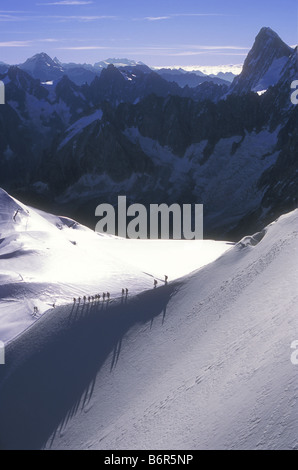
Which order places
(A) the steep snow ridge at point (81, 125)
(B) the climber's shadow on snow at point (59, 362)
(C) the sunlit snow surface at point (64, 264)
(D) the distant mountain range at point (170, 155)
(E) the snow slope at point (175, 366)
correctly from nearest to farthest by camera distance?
1. (E) the snow slope at point (175, 366)
2. (B) the climber's shadow on snow at point (59, 362)
3. (C) the sunlit snow surface at point (64, 264)
4. (D) the distant mountain range at point (170, 155)
5. (A) the steep snow ridge at point (81, 125)

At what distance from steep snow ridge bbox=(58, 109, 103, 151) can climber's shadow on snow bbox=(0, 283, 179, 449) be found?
145193 mm

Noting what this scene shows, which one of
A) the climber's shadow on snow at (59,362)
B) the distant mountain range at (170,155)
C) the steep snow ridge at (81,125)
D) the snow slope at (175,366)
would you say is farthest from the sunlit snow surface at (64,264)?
the steep snow ridge at (81,125)

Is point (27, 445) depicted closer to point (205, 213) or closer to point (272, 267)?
point (272, 267)

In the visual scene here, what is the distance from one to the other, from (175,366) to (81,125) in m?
158

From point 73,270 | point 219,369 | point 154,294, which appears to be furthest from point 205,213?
point 219,369

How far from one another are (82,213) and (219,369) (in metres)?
133

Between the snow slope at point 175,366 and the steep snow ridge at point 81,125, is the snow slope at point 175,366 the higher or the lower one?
the lower one

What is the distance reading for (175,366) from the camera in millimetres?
20609

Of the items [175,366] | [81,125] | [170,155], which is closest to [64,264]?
[175,366]

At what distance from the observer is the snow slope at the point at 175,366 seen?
588 inches

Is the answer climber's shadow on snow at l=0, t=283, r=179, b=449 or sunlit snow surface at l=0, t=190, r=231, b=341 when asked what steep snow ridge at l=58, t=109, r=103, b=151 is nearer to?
sunlit snow surface at l=0, t=190, r=231, b=341

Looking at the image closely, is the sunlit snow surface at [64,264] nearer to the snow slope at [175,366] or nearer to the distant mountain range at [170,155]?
the snow slope at [175,366]

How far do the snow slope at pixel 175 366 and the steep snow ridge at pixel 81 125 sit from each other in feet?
479

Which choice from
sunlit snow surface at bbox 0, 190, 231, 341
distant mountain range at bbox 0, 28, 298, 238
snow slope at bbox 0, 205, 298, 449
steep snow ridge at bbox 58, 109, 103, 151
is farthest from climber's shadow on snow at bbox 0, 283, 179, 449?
steep snow ridge at bbox 58, 109, 103, 151
